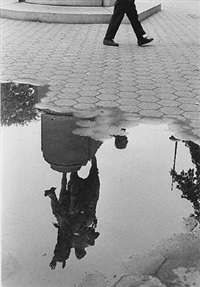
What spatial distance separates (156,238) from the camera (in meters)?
3.01

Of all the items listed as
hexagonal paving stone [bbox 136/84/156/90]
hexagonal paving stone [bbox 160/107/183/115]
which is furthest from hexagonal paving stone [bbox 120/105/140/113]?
hexagonal paving stone [bbox 136/84/156/90]

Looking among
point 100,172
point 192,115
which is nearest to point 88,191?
point 100,172

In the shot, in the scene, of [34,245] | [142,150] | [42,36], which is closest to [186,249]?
[34,245]

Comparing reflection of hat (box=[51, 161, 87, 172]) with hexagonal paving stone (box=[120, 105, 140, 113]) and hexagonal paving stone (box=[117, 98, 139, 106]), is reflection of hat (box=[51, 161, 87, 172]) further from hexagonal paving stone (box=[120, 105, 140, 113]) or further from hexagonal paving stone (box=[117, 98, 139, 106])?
hexagonal paving stone (box=[117, 98, 139, 106])

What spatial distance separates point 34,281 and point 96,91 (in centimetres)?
364

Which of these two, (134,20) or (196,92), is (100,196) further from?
(134,20)

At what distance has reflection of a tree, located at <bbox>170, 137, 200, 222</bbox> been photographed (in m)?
3.53

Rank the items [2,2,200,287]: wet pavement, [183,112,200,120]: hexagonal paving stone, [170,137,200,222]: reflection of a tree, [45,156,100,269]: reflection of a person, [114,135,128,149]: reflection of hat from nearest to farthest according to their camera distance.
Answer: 1. [2,2,200,287]: wet pavement
2. [45,156,100,269]: reflection of a person
3. [170,137,200,222]: reflection of a tree
4. [114,135,128,149]: reflection of hat
5. [183,112,200,120]: hexagonal paving stone

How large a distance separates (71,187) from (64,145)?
0.80 m

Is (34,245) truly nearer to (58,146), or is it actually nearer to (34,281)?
(34,281)

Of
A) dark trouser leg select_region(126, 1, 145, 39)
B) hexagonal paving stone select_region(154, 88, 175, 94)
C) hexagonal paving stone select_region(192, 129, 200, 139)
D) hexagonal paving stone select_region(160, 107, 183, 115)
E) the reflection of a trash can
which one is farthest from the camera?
dark trouser leg select_region(126, 1, 145, 39)

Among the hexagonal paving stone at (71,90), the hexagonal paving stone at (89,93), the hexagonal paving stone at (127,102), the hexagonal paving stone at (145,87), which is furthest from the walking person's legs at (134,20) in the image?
the hexagonal paving stone at (127,102)

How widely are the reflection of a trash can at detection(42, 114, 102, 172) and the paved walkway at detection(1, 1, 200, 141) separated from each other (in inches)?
17.6

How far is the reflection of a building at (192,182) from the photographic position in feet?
11.2
